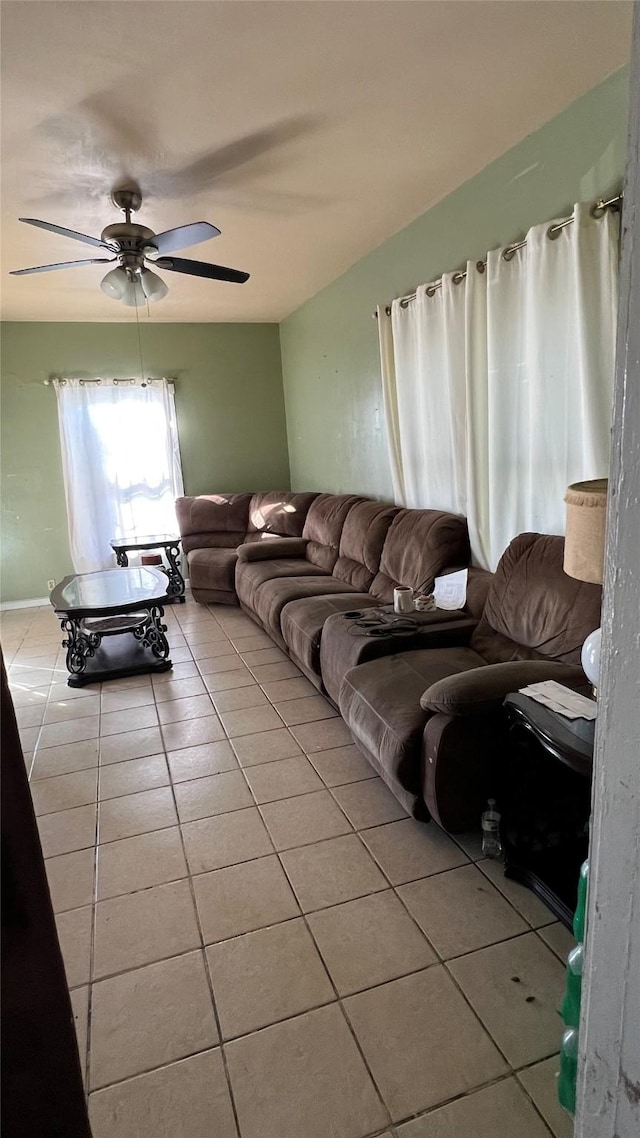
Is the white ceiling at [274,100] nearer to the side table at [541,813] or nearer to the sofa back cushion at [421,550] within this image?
the sofa back cushion at [421,550]

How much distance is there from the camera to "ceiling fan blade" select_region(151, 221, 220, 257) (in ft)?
8.40

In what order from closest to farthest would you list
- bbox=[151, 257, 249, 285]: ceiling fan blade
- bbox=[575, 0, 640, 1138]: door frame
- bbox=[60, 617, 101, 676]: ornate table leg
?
bbox=[575, 0, 640, 1138]: door frame → bbox=[151, 257, 249, 285]: ceiling fan blade → bbox=[60, 617, 101, 676]: ornate table leg

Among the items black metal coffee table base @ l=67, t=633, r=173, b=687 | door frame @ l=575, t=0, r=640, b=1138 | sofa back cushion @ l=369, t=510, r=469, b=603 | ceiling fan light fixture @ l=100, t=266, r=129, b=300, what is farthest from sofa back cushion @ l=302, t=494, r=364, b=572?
door frame @ l=575, t=0, r=640, b=1138

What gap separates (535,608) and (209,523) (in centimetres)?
371

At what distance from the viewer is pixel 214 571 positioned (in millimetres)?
5055

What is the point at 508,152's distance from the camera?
2664 millimetres

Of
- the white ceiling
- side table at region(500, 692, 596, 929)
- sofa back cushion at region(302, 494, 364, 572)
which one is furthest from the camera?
sofa back cushion at region(302, 494, 364, 572)

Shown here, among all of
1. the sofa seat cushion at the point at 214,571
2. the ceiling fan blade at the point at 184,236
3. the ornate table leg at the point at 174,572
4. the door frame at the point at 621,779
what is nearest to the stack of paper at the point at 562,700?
the door frame at the point at 621,779

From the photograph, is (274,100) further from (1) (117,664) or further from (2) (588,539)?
(1) (117,664)

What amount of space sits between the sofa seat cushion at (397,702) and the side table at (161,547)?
120 inches

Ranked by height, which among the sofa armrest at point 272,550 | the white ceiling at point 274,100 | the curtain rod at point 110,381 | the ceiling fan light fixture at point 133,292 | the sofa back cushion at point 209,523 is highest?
the white ceiling at point 274,100

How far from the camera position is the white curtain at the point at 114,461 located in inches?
215

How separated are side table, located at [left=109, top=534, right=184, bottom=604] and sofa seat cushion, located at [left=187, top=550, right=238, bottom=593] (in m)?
0.23

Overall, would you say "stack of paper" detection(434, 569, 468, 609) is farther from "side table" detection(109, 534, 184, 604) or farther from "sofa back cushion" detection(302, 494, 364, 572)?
"side table" detection(109, 534, 184, 604)
